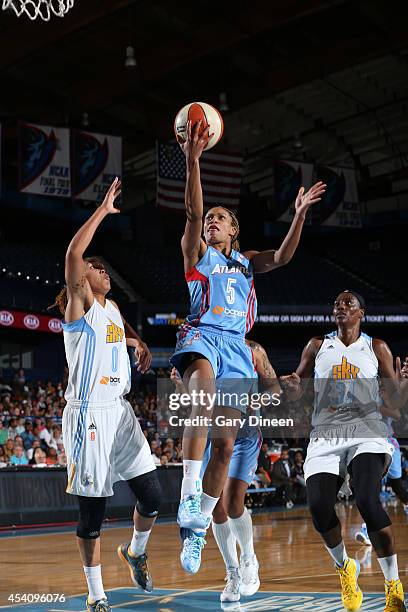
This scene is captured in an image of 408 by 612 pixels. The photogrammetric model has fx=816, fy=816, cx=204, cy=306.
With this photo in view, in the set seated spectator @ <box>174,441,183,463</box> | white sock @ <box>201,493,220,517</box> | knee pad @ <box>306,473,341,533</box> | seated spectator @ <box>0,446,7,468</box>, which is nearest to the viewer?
white sock @ <box>201,493,220,517</box>

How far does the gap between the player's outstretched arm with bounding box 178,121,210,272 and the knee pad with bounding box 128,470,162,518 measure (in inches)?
59.8

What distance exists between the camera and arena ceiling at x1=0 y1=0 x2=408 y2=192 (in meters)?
20.7

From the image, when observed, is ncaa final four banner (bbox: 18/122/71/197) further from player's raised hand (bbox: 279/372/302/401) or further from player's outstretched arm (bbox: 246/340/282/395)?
player's raised hand (bbox: 279/372/302/401)

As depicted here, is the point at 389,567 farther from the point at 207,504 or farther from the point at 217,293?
the point at 217,293

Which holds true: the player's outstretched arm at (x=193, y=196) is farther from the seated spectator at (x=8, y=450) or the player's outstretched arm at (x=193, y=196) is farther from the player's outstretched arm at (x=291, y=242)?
the seated spectator at (x=8, y=450)

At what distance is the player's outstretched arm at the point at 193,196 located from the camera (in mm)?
5172

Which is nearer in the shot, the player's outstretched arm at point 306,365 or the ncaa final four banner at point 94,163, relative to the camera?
the player's outstretched arm at point 306,365

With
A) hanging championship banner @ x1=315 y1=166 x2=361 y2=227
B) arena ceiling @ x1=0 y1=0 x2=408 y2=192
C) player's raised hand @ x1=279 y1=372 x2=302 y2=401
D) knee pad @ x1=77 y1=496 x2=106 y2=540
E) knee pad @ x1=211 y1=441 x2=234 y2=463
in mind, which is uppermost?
arena ceiling @ x1=0 y1=0 x2=408 y2=192

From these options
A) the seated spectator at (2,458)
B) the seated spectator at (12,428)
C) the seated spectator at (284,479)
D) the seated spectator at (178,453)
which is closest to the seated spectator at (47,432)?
the seated spectator at (12,428)

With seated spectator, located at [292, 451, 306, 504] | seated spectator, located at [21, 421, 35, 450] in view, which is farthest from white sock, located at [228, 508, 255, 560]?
seated spectator, located at [292, 451, 306, 504]

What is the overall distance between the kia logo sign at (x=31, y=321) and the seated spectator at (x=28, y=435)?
30.9 ft

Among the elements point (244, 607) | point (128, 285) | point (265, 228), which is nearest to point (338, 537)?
point (244, 607)

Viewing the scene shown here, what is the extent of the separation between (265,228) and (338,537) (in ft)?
94.4

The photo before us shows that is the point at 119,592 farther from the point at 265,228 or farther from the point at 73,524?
the point at 265,228
